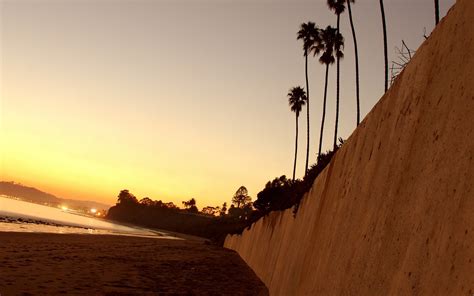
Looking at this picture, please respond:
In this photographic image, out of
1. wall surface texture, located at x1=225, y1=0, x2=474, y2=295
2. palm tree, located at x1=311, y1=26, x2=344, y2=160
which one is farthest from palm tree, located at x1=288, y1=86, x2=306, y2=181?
wall surface texture, located at x1=225, y1=0, x2=474, y2=295

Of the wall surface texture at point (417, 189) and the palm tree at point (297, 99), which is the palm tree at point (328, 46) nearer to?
the palm tree at point (297, 99)

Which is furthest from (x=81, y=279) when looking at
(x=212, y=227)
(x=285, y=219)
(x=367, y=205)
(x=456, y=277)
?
(x=212, y=227)

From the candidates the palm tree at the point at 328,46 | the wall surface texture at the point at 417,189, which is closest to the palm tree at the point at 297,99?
the palm tree at the point at 328,46

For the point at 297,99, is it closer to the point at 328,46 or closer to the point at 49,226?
the point at 328,46

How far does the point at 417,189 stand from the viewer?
3422 millimetres

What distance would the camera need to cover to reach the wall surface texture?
266cm

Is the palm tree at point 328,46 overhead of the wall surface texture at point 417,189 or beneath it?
overhead

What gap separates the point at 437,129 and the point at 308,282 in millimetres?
4296

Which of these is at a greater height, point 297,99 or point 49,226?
point 297,99

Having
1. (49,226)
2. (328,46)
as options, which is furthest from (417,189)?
(49,226)

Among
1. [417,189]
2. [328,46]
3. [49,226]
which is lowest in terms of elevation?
[49,226]

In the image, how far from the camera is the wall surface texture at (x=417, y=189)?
105 inches

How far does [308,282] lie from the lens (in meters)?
6.81

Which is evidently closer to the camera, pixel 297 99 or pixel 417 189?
pixel 417 189
